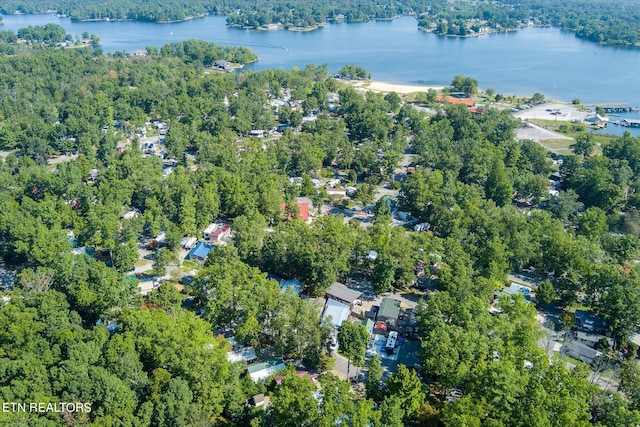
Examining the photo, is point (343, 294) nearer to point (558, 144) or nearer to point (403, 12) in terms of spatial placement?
point (558, 144)

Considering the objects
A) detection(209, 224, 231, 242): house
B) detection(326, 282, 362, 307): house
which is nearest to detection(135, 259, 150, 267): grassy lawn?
detection(209, 224, 231, 242): house

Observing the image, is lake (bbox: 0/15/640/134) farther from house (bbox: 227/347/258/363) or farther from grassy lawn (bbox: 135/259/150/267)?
grassy lawn (bbox: 135/259/150/267)

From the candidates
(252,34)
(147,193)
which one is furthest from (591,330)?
(252,34)

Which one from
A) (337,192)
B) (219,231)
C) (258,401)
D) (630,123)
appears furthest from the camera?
(630,123)

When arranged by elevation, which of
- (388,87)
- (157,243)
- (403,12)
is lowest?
(157,243)

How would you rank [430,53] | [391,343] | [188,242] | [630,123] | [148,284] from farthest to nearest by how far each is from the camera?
[430,53]
[630,123]
[188,242]
[148,284]
[391,343]

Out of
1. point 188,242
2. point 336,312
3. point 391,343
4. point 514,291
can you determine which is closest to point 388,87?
point 188,242

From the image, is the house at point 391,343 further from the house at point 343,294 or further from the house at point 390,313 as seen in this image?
the house at point 343,294
